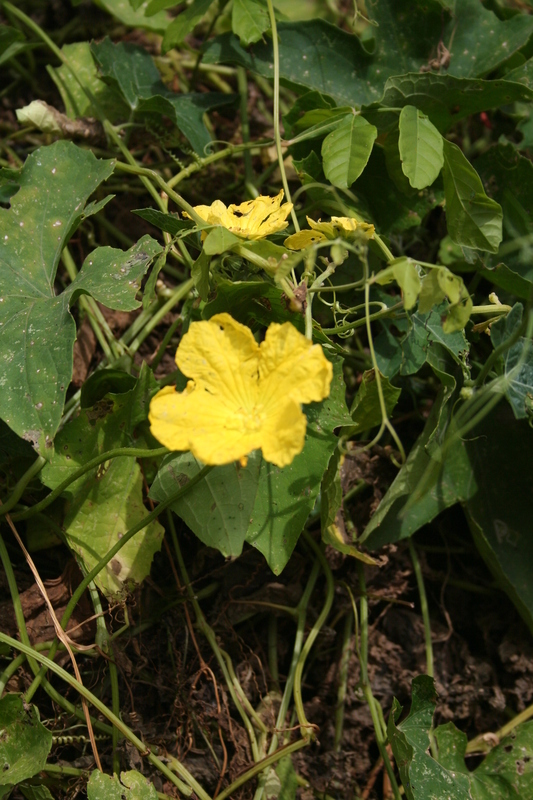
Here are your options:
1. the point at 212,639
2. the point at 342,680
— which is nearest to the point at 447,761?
the point at 342,680

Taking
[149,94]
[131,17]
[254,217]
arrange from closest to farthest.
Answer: [254,217], [149,94], [131,17]

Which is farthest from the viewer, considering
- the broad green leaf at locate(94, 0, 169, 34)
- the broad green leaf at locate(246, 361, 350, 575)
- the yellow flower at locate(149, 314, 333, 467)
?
the broad green leaf at locate(94, 0, 169, 34)

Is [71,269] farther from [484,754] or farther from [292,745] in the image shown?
[484,754]

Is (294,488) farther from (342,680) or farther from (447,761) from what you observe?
(447,761)

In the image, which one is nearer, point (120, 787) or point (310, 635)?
point (120, 787)

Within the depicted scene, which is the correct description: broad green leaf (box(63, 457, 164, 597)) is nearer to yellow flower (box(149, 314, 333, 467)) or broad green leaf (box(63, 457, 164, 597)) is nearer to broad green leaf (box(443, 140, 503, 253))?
yellow flower (box(149, 314, 333, 467))

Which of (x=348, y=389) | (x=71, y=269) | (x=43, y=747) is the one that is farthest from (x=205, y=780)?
(x=71, y=269)

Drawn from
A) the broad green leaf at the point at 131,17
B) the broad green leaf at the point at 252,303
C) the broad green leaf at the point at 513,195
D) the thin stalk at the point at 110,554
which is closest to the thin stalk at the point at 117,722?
the thin stalk at the point at 110,554

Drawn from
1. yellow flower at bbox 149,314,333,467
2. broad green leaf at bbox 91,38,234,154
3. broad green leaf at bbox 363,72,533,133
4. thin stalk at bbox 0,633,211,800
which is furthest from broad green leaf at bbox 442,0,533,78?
thin stalk at bbox 0,633,211,800

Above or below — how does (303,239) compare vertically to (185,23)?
below
